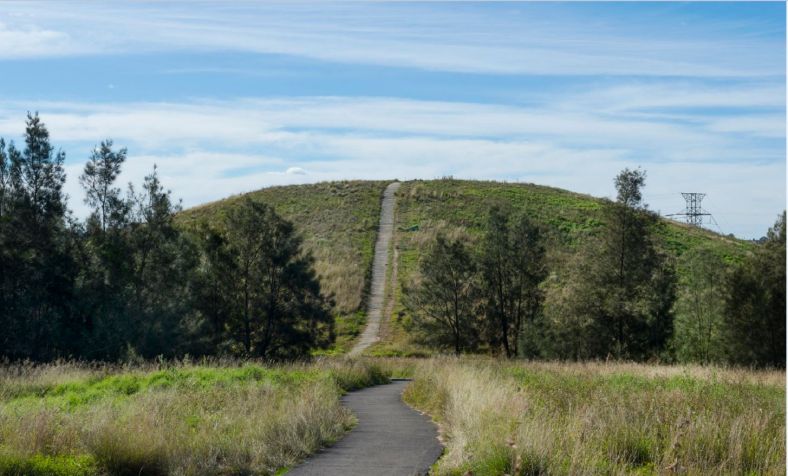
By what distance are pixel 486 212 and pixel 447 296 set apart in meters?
20.3

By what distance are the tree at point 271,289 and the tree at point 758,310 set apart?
21705mm

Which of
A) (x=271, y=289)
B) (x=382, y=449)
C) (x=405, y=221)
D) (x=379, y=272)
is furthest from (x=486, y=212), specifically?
(x=382, y=449)

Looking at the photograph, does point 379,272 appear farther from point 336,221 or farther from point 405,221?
point 336,221

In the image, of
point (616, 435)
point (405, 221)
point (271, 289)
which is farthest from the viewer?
point (405, 221)

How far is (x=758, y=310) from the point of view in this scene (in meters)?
39.8

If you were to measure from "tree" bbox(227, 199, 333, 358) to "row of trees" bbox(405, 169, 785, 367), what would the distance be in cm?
1164

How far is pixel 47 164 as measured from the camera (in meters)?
40.6

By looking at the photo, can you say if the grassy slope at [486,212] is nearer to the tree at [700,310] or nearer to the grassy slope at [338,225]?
the grassy slope at [338,225]

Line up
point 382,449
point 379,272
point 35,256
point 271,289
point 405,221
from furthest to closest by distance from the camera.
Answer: point 405,221 → point 379,272 → point 271,289 → point 35,256 → point 382,449

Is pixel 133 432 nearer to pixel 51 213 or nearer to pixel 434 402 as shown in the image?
pixel 434 402

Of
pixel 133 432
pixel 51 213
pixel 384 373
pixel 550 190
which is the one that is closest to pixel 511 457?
pixel 133 432

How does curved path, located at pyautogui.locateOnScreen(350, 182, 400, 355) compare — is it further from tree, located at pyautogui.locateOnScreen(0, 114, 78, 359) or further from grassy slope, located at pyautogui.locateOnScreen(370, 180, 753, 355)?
tree, located at pyautogui.locateOnScreen(0, 114, 78, 359)

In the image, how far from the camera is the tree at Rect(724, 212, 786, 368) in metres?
39.6

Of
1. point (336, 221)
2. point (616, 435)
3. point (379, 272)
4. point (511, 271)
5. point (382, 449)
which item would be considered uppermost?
point (336, 221)
